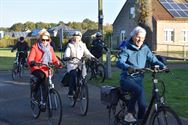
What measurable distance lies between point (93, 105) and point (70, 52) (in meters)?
1.43

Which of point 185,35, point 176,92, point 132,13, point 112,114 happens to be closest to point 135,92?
point 112,114

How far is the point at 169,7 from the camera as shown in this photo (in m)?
54.4

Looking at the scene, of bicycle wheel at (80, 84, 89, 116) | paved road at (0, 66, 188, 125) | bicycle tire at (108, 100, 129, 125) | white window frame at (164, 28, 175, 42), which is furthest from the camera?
white window frame at (164, 28, 175, 42)

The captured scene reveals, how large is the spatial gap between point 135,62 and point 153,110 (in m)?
0.83

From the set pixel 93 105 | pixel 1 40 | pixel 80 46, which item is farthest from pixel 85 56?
pixel 1 40

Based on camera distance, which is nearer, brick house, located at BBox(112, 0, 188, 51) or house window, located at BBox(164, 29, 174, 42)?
brick house, located at BBox(112, 0, 188, 51)

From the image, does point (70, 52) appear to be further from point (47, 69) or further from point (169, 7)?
point (169, 7)

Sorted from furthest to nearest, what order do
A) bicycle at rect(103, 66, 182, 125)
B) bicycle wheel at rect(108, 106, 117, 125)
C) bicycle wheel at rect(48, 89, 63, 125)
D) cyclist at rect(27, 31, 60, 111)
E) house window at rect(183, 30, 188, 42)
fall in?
house window at rect(183, 30, 188, 42)
cyclist at rect(27, 31, 60, 111)
bicycle wheel at rect(48, 89, 63, 125)
bicycle wheel at rect(108, 106, 117, 125)
bicycle at rect(103, 66, 182, 125)

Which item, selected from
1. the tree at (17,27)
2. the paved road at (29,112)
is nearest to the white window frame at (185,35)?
the paved road at (29,112)

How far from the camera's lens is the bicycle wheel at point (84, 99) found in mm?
10211

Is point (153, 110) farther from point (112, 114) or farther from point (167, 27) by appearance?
point (167, 27)

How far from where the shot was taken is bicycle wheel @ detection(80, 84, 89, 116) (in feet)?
33.5

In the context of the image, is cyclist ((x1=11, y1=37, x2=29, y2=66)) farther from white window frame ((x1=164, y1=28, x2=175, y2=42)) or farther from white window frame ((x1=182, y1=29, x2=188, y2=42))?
white window frame ((x1=182, y1=29, x2=188, y2=42))

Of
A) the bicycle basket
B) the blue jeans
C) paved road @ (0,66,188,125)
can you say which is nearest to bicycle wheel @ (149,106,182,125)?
the blue jeans
